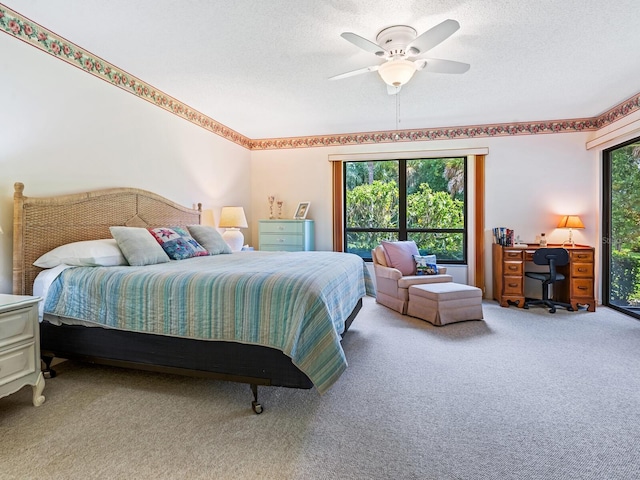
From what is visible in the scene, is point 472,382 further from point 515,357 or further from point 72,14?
point 72,14

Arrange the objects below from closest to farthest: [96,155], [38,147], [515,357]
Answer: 1. [38,147]
2. [515,357]
3. [96,155]

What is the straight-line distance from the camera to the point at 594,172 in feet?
15.6

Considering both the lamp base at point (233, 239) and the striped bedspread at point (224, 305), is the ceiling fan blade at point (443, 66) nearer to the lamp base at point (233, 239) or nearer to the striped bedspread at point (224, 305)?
the striped bedspread at point (224, 305)

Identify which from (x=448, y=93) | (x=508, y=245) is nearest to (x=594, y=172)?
(x=508, y=245)

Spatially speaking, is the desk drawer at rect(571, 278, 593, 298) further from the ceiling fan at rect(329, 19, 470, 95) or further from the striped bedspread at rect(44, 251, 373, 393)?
the striped bedspread at rect(44, 251, 373, 393)

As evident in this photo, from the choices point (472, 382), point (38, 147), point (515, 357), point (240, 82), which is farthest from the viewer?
point (240, 82)

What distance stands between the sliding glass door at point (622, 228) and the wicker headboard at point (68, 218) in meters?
5.50

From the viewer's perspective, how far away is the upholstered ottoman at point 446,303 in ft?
12.1

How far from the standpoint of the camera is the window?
17.6ft

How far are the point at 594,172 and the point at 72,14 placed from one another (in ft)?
19.9

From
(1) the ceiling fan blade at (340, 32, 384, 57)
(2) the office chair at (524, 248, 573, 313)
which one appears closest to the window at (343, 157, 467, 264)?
(2) the office chair at (524, 248, 573, 313)

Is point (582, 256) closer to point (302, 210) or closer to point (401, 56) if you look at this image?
point (401, 56)

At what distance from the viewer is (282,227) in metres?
5.36

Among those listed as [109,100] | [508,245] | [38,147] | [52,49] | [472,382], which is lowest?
[472,382]
